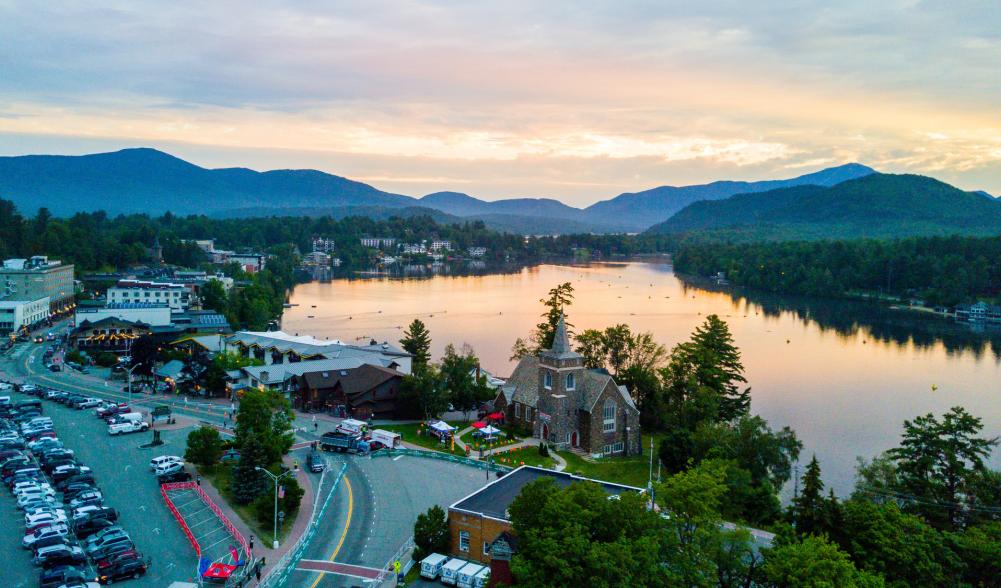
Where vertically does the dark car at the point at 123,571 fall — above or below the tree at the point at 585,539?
below

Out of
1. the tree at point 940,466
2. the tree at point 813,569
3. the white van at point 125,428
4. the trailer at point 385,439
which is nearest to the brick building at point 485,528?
the tree at point 813,569

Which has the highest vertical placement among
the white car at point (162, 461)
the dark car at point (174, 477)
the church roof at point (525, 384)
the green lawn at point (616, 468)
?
the church roof at point (525, 384)

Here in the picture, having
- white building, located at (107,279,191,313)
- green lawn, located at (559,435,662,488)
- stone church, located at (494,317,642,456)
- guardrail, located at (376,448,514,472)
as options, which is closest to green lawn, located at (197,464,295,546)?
guardrail, located at (376,448,514,472)

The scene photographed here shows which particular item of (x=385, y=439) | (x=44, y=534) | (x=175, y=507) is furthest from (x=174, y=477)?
(x=385, y=439)

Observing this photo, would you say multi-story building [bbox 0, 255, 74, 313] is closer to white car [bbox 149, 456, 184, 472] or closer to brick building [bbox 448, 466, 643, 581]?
white car [bbox 149, 456, 184, 472]

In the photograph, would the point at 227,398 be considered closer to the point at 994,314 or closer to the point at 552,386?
the point at 552,386

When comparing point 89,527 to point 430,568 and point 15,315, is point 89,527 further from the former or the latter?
point 15,315

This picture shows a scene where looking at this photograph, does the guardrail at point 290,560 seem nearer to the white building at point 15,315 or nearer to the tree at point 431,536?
the tree at point 431,536
